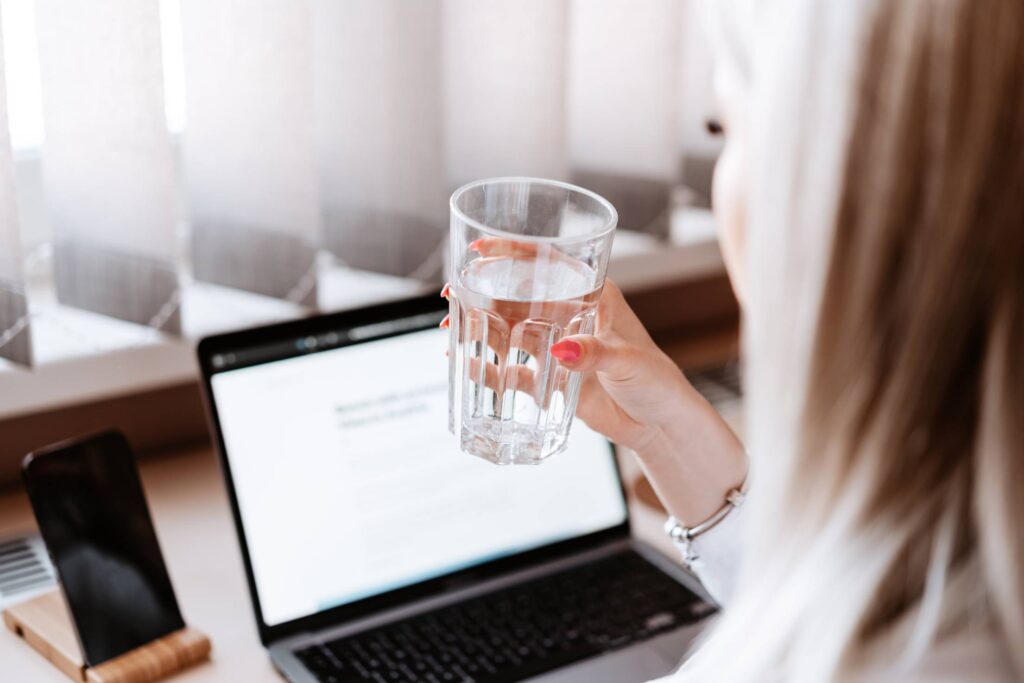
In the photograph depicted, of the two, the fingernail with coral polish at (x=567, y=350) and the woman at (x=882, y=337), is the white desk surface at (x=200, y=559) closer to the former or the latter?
the fingernail with coral polish at (x=567, y=350)

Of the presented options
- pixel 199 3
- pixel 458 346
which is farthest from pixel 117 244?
pixel 458 346

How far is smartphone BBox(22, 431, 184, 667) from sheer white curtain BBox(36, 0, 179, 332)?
0.64ft

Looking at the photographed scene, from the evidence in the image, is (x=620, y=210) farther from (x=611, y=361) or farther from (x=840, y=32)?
(x=840, y=32)

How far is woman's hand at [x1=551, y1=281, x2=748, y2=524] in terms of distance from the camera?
0.86 m

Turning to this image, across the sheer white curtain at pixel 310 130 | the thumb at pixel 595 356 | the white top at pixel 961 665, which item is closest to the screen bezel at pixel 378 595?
the sheer white curtain at pixel 310 130

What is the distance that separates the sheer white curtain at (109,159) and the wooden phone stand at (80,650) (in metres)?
0.29

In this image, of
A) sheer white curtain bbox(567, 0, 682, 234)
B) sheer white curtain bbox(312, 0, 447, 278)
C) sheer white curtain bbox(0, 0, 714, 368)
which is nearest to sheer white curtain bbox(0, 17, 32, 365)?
sheer white curtain bbox(0, 0, 714, 368)

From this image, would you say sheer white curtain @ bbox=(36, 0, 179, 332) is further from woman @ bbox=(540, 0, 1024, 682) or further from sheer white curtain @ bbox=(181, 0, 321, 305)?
woman @ bbox=(540, 0, 1024, 682)

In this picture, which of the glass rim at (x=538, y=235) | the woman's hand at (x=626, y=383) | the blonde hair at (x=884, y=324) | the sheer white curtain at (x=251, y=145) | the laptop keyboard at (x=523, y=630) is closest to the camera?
the blonde hair at (x=884, y=324)

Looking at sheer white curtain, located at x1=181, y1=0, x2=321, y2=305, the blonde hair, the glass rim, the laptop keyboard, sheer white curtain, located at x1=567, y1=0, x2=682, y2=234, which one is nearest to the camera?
the blonde hair

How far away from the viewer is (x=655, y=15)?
1330 millimetres

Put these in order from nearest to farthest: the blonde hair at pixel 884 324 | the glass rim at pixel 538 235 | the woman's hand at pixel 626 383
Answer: the blonde hair at pixel 884 324 → the glass rim at pixel 538 235 → the woman's hand at pixel 626 383

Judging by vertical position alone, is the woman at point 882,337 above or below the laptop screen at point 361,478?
above

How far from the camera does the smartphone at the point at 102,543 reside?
2.93 ft
